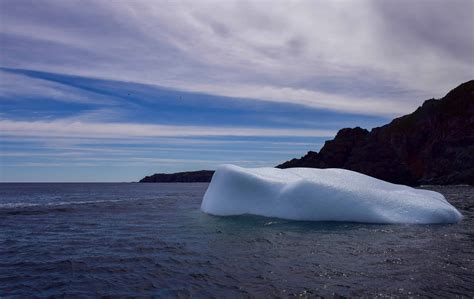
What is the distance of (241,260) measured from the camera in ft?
40.7

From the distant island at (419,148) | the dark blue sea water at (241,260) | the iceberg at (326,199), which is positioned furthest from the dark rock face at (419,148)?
the dark blue sea water at (241,260)

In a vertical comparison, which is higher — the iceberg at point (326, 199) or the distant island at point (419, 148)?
the distant island at point (419, 148)

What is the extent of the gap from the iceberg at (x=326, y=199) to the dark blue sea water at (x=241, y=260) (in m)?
1.11

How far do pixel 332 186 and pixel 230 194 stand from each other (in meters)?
6.34

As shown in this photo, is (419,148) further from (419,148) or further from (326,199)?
(326,199)

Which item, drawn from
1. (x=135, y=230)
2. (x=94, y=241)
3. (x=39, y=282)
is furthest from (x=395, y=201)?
(x=39, y=282)

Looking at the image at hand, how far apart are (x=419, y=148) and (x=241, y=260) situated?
130754 mm

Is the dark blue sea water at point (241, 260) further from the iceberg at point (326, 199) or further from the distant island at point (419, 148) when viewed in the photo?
the distant island at point (419, 148)

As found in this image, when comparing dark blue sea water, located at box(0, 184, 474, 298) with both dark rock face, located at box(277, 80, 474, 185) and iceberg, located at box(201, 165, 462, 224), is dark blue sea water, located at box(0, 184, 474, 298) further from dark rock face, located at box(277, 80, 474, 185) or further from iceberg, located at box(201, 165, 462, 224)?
dark rock face, located at box(277, 80, 474, 185)

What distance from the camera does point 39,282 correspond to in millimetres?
10258

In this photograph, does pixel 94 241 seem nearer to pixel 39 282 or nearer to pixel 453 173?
pixel 39 282

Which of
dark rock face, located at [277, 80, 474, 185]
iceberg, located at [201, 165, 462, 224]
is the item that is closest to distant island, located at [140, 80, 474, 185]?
dark rock face, located at [277, 80, 474, 185]

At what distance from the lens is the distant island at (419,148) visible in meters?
98.9

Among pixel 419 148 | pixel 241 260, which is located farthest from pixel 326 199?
pixel 419 148
